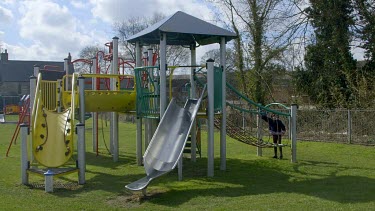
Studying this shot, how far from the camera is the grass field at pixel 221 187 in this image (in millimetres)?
7469

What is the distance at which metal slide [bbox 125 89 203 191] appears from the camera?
8.49 m

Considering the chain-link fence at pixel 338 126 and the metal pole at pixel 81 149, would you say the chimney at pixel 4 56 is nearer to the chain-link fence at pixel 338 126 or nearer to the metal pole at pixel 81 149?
the chain-link fence at pixel 338 126

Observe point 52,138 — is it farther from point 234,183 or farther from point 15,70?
point 15,70

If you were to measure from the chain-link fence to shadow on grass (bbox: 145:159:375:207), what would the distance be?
24.2 ft

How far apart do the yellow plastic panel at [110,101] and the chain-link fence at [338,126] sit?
915cm

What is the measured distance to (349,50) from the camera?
71.4 feet

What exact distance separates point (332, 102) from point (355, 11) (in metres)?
4.50

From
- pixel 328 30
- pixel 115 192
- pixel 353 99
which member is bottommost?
pixel 115 192

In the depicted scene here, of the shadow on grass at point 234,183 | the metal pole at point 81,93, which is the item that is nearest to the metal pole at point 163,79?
the shadow on grass at point 234,183

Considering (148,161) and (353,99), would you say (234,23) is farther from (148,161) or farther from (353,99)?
(148,161)

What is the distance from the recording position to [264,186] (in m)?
9.02

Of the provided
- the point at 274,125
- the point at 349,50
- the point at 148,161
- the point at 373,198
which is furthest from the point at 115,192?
the point at 349,50

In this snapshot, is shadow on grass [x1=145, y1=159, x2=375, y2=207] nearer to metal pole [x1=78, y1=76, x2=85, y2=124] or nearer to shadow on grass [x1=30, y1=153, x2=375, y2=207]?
shadow on grass [x1=30, y1=153, x2=375, y2=207]

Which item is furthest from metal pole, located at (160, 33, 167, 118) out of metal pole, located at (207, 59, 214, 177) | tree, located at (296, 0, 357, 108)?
tree, located at (296, 0, 357, 108)
